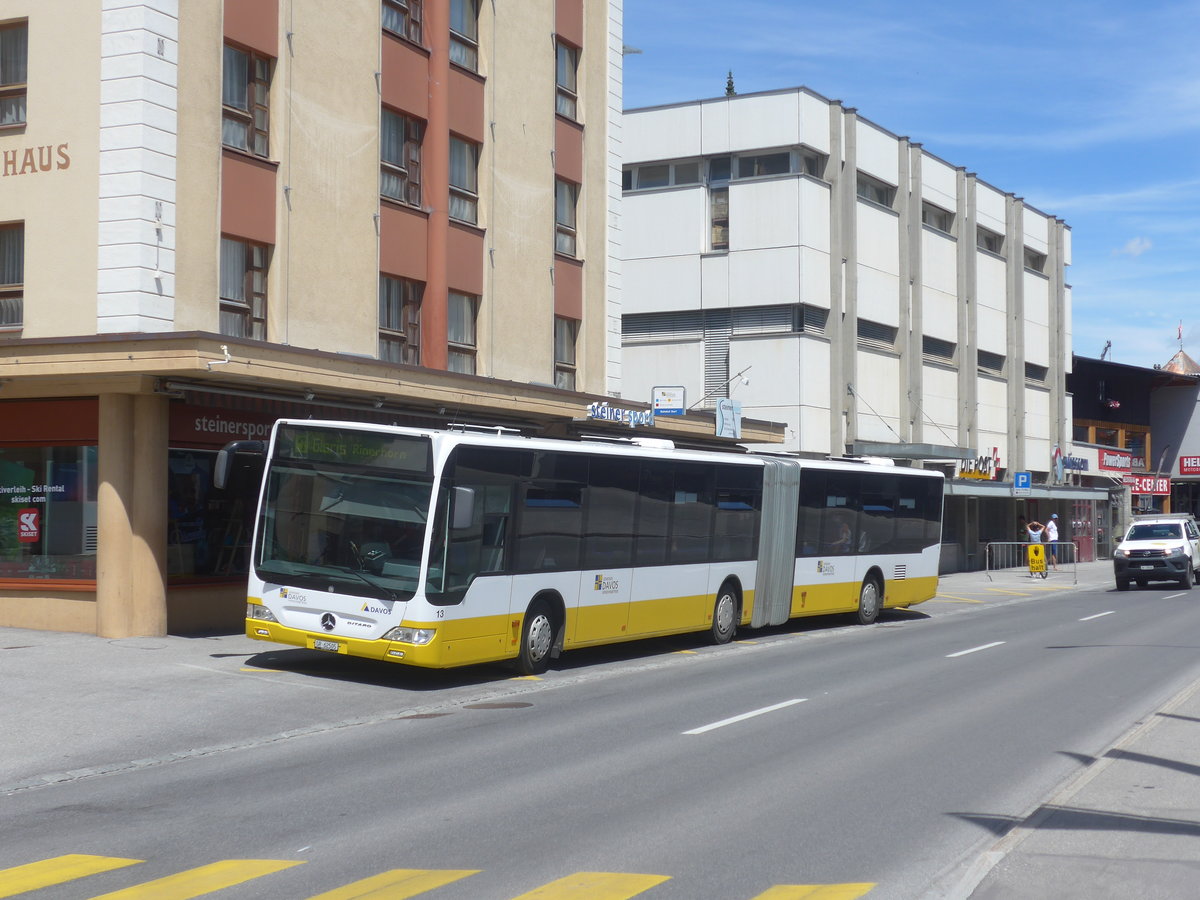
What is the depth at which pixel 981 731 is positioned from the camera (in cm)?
1230

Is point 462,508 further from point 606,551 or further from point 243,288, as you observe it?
point 243,288

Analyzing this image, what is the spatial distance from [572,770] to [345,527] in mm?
5954

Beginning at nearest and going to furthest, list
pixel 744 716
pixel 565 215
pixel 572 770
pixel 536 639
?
pixel 572 770 < pixel 744 716 < pixel 536 639 < pixel 565 215

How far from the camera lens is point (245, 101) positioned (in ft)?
67.4

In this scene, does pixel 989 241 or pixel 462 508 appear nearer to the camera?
pixel 462 508

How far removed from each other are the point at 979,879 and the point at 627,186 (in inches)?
1544

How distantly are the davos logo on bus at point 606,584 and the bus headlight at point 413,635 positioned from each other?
11.9 feet

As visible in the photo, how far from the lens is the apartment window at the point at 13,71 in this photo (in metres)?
19.6

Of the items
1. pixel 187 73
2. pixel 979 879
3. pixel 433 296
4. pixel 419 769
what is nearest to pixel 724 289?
pixel 433 296

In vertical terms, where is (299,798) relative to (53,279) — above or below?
below

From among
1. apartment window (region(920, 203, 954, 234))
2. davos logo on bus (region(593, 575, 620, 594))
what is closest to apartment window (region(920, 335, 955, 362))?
apartment window (region(920, 203, 954, 234))

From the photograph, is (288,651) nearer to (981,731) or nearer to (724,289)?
(981,731)

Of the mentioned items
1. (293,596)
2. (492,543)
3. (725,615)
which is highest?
(492,543)

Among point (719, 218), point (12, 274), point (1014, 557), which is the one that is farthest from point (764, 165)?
point (12, 274)
